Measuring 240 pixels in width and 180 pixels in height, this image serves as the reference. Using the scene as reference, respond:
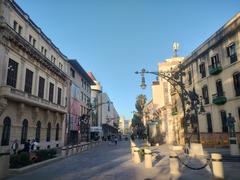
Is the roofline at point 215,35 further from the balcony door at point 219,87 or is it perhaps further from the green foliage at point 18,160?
the green foliage at point 18,160

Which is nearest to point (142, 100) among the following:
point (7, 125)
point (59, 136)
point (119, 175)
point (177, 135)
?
point (177, 135)

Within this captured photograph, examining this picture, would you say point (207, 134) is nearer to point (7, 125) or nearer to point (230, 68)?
point (230, 68)

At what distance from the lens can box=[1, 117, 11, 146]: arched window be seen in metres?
18.5

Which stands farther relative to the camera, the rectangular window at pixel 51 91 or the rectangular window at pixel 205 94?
the rectangular window at pixel 51 91

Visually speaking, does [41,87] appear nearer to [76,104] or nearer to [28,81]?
[28,81]

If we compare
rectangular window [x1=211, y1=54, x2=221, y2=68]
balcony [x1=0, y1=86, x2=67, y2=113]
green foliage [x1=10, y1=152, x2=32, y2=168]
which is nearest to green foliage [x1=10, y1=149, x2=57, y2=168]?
green foliage [x1=10, y1=152, x2=32, y2=168]

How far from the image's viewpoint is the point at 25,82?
2247cm

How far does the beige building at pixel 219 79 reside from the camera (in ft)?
69.2

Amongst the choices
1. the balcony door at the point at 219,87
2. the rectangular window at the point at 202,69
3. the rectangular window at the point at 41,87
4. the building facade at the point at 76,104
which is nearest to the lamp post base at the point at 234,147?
the balcony door at the point at 219,87

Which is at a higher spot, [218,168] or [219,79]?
[219,79]

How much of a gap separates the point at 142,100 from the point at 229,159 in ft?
176

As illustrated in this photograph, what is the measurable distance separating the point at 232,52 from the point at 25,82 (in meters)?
20.7

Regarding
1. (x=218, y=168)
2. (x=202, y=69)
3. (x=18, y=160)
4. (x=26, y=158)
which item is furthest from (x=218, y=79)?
(x=18, y=160)

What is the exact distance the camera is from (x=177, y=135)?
35.0 meters
